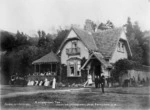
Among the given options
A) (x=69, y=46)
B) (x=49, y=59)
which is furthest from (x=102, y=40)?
(x=49, y=59)

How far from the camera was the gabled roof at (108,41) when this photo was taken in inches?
504

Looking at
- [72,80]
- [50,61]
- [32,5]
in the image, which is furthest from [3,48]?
[72,80]

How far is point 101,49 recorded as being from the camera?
13.2 meters

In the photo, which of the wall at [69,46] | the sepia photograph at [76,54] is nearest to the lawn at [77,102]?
the sepia photograph at [76,54]

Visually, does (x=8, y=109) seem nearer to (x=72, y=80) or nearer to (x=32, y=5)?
(x=32, y=5)

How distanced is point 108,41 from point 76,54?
2138 mm

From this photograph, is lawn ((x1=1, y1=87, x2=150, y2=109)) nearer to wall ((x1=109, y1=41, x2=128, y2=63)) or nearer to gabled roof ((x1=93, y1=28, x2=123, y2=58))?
wall ((x1=109, y1=41, x2=128, y2=63))

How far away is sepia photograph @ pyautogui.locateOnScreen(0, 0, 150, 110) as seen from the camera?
865 cm

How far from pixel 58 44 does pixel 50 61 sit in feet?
3.11

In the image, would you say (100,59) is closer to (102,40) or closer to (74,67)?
(102,40)

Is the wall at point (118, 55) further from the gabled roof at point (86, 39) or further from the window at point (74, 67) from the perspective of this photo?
the window at point (74, 67)

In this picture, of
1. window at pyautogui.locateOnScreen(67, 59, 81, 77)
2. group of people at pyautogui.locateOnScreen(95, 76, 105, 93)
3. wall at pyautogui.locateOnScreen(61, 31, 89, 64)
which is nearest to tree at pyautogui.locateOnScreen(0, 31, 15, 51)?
group of people at pyautogui.locateOnScreen(95, 76, 105, 93)

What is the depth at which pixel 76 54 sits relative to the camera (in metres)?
14.4

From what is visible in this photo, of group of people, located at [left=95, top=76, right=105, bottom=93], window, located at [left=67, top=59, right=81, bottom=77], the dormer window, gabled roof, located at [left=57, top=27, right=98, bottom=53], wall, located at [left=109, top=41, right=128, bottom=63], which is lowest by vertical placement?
group of people, located at [left=95, top=76, right=105, bottom=93]
